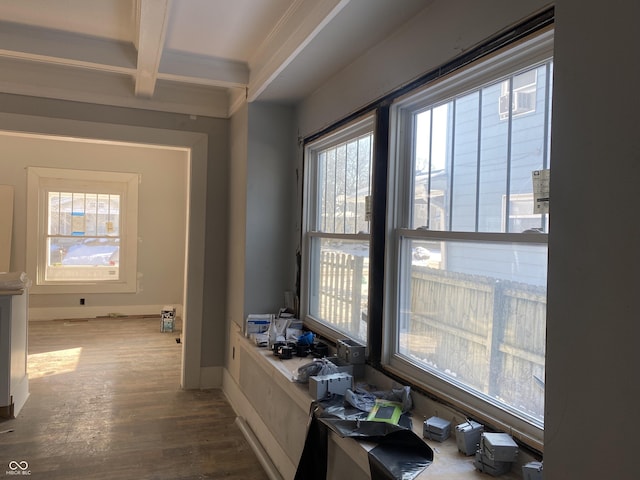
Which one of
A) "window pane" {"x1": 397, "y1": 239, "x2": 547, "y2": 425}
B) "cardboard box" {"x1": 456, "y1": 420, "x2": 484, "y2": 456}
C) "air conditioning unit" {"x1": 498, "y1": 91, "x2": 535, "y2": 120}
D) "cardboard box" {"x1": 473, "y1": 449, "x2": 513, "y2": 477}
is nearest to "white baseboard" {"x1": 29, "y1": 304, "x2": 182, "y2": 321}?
"window pane" {"x1": 397, "y1": 239, "x2": 547, "y2": 425}

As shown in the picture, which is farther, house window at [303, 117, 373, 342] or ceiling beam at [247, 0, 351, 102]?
house window at [303, 117, 373, 342]

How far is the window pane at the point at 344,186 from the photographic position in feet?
9.10

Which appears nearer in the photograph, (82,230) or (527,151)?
(527,151)

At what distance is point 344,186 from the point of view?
3.02 meters

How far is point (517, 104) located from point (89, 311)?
7207 mm

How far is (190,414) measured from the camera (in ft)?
11.7

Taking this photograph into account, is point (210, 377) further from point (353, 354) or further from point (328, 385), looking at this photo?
point (328, 385)

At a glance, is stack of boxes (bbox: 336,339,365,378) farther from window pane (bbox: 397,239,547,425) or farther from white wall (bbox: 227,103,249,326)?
white wall (bbox: 227,103,249,326)

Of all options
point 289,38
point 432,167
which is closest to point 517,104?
point 432,167

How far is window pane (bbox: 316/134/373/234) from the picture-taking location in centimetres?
277

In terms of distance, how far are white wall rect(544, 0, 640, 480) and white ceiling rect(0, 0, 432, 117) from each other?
1.30m

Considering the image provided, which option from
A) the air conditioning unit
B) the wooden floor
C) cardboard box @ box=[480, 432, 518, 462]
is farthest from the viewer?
the wooden floor

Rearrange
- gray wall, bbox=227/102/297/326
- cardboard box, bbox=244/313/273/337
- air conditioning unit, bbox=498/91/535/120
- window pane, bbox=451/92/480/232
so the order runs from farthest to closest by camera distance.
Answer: gray wall, bbox=227/102/297/326
cardboard box, bbox=244/313/273/337
window pane, bbox=451/92/480/232
air conditioning unit, bbox=498/91/535/120

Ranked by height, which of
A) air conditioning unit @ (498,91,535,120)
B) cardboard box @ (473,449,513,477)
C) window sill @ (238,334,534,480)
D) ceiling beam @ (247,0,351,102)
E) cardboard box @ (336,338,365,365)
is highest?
ceiling beam @ (247,0,351,102)
